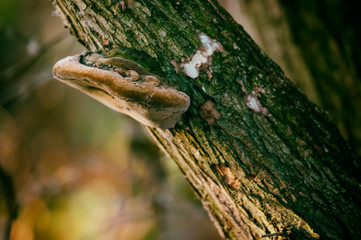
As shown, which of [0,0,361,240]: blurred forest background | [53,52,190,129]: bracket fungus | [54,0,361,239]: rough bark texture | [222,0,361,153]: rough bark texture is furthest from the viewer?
[0,0,361,240]: blurred forest background

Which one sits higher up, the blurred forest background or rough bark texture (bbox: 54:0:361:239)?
the blurred forest background

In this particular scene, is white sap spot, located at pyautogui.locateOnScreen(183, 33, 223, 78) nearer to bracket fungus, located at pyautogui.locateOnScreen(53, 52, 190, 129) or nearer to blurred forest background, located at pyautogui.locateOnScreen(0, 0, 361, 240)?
bracket fungus, located at pyautogui.locateOnScreen(53, 52, 190, 129)

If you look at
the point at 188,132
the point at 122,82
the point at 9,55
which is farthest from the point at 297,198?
the point at 9,55

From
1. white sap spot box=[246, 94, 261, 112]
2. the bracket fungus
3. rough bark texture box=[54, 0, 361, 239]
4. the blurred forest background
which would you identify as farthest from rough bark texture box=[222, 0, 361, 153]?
the bracket fungus

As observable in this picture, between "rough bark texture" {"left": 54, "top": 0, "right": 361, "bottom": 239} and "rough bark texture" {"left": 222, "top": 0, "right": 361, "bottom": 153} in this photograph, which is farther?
"rough bark texture" {"left": 222, "top": 0, "right": 361, "bottom": 153}

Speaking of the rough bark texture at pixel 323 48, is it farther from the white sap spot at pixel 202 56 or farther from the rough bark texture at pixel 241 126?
the white sap spot at pixel 202 56

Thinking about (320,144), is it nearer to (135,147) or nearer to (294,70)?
(294,70)

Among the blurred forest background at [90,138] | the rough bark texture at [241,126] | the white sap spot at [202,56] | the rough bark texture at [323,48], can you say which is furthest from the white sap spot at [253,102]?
the rough bark texture at [323,48]
